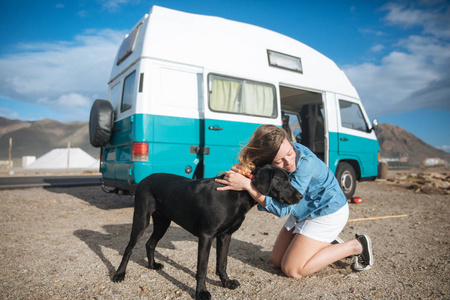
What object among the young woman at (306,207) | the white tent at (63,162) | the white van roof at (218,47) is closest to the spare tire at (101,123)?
the white van roof at (218,47)

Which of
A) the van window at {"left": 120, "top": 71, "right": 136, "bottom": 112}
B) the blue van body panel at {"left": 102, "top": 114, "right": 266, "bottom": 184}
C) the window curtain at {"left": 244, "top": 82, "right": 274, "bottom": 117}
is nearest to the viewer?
the blue van body panel at {"left": 102, "top": 114, "right": 266, "bottom": 184}

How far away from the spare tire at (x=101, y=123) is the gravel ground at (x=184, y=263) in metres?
1.31

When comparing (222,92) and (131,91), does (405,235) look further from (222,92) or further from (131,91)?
(131,91)

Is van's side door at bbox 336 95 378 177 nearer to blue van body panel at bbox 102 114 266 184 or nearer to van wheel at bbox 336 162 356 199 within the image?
van wheel at bbox 336 162 356 199

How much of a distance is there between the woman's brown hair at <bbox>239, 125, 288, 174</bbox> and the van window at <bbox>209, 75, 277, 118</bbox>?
2.23 m

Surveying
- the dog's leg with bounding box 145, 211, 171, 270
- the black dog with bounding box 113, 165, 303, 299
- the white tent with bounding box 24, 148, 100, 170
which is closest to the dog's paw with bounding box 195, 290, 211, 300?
the black dog with bounding box 113, 165, 303, 299

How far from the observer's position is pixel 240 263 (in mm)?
2775

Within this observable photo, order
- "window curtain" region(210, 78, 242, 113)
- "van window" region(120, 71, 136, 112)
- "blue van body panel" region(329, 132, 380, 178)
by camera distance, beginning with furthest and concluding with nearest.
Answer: "blue van body panel" region(329, 132, 380, 178), "window curtain" region(210, 78, 242, 113), "van window" region(120, 71, 136, 112)

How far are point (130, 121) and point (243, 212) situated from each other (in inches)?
107

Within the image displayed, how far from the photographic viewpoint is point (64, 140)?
326ft

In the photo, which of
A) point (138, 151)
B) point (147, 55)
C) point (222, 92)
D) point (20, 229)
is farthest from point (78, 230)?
point (222, 92)

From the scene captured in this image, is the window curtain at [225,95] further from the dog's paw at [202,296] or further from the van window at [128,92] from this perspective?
the dog's paw at [202,296]

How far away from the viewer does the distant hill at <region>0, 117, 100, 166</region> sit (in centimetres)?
8153

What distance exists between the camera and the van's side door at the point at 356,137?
6.31m
